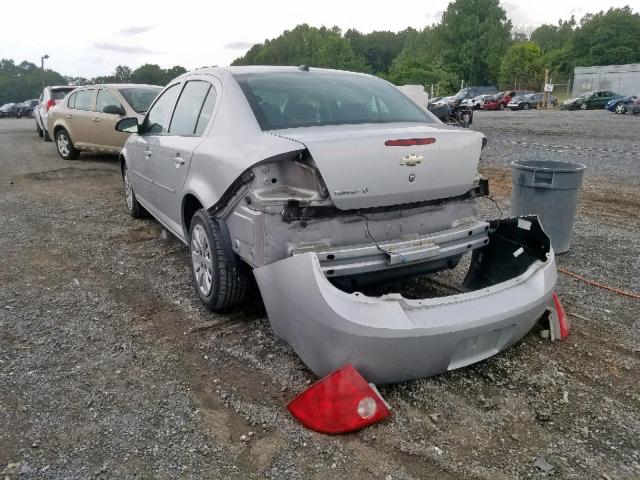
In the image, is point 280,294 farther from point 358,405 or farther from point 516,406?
point 516,406

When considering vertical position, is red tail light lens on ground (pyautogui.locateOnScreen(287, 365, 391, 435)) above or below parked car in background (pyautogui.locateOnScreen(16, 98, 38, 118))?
above

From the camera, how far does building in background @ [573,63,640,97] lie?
145 feet

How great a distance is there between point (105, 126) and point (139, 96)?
96 cm

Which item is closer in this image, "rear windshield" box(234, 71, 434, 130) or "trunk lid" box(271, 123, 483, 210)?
"trunk lid" box(271, 123, 483, 210)

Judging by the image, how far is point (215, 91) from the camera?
13.0 ft

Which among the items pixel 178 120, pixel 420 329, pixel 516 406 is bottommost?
pixel 516 406

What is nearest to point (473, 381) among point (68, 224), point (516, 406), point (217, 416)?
point (516, 406)

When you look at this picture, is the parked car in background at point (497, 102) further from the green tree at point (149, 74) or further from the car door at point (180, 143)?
the green tree at point (149, 74)

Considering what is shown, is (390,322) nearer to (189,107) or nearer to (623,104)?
(189,107)

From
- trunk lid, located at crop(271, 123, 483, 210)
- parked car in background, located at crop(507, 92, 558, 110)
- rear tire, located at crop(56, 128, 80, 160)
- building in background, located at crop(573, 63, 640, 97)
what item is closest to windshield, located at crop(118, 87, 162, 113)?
rear tire, located at crop(56, 128, 80, 160)

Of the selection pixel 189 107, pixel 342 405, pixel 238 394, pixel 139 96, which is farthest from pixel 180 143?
pixel 139 96

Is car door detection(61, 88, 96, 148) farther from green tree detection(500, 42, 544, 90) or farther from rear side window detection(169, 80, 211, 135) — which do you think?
green tree detection(500, 42, 544, 90)

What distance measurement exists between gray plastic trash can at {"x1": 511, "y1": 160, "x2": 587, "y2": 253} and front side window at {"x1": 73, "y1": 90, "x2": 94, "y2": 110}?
9063mm

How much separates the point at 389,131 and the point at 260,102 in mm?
935
